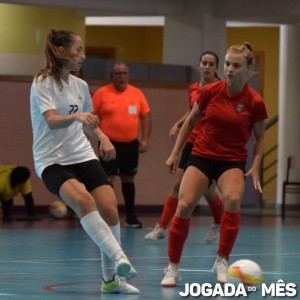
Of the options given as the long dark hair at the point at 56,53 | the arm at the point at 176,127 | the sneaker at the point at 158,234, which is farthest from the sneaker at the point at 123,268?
the sneaker at the point at 158,234

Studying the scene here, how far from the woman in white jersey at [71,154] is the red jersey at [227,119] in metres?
0.87

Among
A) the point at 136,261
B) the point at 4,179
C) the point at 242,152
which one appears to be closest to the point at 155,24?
the point at 4,179

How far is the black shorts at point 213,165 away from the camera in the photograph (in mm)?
7195

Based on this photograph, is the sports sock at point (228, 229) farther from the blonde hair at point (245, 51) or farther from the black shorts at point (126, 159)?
the black shorts at point (126, 159)

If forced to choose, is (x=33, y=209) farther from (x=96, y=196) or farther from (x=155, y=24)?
(x=155, y=24)

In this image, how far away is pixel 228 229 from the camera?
717cm

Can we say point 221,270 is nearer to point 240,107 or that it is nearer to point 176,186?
point 240,107

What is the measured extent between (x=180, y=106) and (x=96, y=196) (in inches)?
398

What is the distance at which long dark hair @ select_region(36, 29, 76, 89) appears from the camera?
22.0 feet

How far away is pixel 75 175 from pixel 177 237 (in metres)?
0.91

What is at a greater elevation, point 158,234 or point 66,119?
point 66,119

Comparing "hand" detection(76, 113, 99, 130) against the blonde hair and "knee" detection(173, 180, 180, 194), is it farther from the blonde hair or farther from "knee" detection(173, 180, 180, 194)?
"knee" detection(173, 180, 180, 194)

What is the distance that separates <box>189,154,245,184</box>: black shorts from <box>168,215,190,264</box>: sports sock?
0.36m

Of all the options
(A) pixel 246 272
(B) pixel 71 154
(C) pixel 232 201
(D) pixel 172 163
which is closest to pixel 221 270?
(C) pixel 232 201
